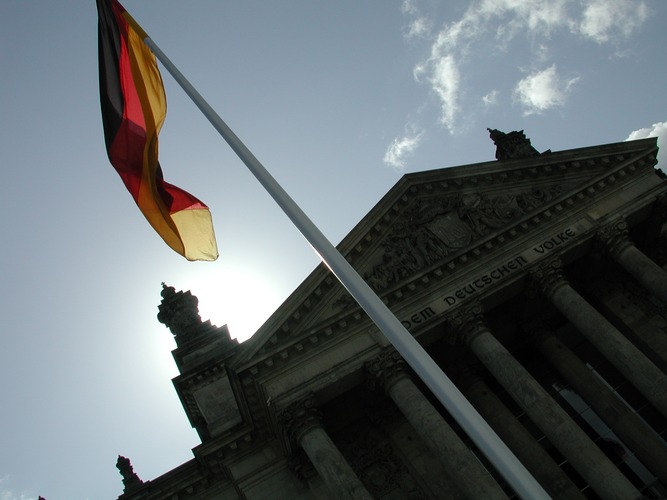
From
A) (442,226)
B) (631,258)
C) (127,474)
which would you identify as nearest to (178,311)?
(127,474)

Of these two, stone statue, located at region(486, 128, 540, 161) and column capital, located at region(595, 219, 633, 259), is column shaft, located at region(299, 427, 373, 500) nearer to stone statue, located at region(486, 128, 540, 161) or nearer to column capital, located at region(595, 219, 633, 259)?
column capital, located at region(595, 219, 633, 259)

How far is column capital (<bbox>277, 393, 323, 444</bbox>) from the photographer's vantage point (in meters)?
18.2

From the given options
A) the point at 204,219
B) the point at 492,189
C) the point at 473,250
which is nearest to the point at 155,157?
the point at 204,219

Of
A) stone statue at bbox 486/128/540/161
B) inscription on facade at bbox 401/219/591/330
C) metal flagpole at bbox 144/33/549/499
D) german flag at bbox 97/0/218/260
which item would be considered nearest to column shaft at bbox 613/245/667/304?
inscription on facade at bbox 401/219/591/330

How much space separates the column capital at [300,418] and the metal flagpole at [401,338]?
11.0 m

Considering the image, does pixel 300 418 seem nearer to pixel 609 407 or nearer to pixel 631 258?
pixel 609 407

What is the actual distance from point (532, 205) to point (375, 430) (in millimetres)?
11241

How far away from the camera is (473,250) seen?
71.1 feet

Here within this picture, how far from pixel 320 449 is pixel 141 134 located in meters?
11.0

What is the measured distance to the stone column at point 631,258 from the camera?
65.6ft

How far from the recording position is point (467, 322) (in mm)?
Result: 20047

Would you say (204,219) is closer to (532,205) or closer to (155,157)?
(155,157)

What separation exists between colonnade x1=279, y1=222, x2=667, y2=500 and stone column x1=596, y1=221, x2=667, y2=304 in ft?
0.12

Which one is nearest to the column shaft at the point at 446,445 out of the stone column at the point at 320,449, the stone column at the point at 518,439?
the stone column at the point at 320,449
